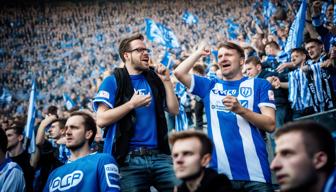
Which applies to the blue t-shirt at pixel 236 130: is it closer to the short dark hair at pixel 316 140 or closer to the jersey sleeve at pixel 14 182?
the short dark hair at pixel 316 140

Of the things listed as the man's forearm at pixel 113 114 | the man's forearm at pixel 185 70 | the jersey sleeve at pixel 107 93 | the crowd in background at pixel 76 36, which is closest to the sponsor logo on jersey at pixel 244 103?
the man's forearm at pixel 185 70

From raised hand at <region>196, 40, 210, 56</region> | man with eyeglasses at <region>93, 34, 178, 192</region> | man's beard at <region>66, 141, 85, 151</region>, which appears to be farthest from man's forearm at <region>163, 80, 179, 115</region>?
man's beard at <region>66, 141, 85, 151</region>

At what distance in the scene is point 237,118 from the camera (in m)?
3.38

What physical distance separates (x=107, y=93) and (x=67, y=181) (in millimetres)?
757

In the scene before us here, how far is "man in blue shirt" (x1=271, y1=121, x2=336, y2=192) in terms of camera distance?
2.19 metres

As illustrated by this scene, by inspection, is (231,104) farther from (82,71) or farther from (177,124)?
(82,71)

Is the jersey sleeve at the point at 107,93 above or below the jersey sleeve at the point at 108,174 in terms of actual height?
above

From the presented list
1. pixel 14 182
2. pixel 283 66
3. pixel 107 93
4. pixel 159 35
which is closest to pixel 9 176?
pixel 14 182

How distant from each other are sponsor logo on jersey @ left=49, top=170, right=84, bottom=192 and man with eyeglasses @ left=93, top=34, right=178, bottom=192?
0.30 metres

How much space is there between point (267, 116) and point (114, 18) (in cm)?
1948

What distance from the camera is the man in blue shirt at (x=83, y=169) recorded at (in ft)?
11.0

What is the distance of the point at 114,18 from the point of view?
22.0m

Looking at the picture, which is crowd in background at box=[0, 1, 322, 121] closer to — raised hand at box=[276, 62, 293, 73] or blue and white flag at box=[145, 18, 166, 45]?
blue and white flag at box=[145, 18, 166, 45]

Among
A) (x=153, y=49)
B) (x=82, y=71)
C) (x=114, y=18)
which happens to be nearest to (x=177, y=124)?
(x=153, y=49)
